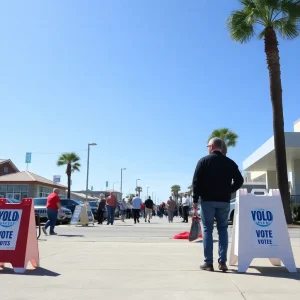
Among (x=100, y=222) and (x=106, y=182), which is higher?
(x=106, y=182)

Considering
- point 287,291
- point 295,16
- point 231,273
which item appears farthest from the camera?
point 295,16

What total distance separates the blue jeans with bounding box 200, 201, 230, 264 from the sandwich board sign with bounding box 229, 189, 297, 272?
0.65ft

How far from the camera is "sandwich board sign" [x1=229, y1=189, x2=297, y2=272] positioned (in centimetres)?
574

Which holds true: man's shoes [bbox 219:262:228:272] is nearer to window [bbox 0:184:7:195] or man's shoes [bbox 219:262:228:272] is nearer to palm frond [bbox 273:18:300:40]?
palm frond [bbox 273:18:300:40]

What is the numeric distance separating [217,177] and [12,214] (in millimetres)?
3153

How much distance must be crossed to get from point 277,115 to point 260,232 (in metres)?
15.6

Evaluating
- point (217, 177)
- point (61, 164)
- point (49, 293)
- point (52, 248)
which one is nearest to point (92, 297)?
point (49, 293)

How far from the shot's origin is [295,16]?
20.8 m

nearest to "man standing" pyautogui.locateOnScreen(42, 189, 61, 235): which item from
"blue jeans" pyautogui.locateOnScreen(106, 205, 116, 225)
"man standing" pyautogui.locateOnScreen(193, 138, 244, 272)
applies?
"blue jeans" pyautogui.locateOnScreen(106, 205, 116, 225)

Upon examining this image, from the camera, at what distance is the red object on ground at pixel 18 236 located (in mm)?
5746

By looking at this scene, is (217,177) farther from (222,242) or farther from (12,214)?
(12,214)

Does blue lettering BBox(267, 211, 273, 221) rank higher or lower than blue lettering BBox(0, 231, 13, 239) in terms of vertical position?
higher

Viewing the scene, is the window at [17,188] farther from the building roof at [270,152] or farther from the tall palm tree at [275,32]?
the tall palm tree at [275,32]

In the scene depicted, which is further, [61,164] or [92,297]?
[61,164]
